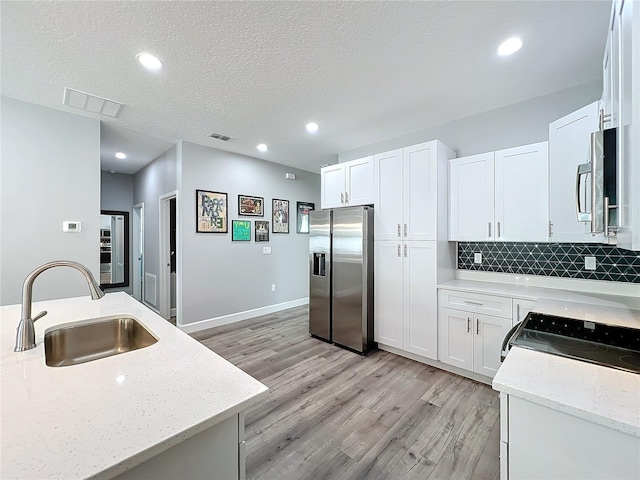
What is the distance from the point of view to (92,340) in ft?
4.86

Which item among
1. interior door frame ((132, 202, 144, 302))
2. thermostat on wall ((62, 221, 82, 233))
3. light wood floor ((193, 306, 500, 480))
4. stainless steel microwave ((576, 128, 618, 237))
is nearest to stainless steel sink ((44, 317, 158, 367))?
light wood floor ((193, 306, 500, 480))

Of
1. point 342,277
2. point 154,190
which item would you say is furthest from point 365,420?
point 154,190

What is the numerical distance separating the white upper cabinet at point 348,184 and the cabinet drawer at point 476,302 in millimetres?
1395

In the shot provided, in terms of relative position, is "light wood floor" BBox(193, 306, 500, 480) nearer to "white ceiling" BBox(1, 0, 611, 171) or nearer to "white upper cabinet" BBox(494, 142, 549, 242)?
"white upper cabinet" BBox(494, 142, 549, 242)

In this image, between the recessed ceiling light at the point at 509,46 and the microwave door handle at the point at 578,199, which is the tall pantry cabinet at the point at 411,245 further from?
the microwave door handle at the point at 578,199

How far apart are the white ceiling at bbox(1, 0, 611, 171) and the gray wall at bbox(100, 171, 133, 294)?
3.14 meters

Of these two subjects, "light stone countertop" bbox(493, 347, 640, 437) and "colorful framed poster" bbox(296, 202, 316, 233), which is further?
"colorful framed poster" bbox(296, 202, 316, 233)

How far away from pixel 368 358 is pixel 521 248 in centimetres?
201

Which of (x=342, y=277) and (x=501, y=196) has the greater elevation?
(x=501, y=196)

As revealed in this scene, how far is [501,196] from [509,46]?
125cm

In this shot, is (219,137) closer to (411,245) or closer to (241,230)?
(241,230)

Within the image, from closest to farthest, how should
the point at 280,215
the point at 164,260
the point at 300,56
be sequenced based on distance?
the point at 300,56, the point at 164,260, the point at 280,215

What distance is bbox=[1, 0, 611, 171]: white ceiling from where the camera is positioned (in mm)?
1665

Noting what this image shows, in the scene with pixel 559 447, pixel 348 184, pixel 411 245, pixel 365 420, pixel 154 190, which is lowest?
pixel 365 420
